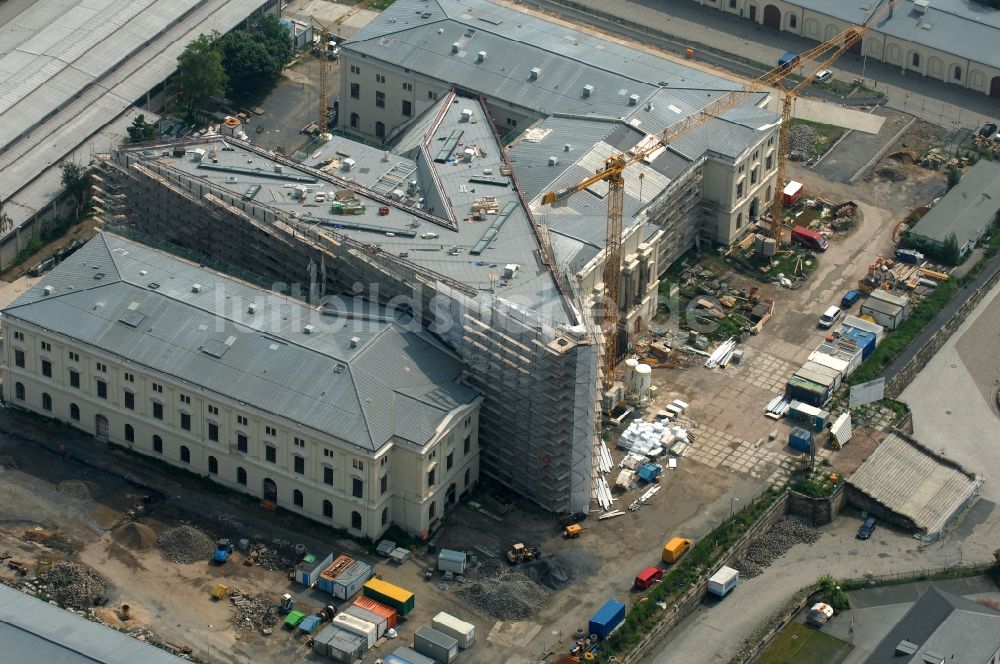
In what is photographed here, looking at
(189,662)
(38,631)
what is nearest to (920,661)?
(189,662)

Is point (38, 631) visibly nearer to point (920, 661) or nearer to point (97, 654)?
point (97, 654)

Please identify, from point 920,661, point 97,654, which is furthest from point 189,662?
point 920,661

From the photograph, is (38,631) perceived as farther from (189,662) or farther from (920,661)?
(920,661)

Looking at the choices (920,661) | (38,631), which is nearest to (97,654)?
(38,631)

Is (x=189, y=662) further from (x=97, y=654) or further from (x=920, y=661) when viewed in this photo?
(x=920, y=661)
